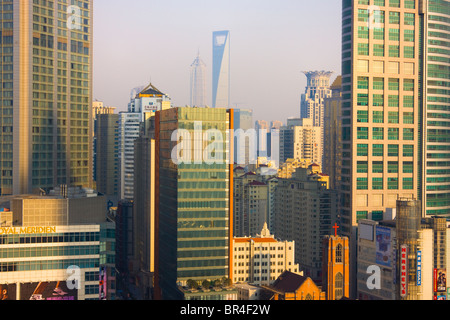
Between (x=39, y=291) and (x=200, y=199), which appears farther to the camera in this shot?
(x=200, y=199)

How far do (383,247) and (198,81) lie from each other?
89.8 m

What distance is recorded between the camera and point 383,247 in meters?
112

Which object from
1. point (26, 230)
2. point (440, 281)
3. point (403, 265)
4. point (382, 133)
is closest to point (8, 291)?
point (26, 230)

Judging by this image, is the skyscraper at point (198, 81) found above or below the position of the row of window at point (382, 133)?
above

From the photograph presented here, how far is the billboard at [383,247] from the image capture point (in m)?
110

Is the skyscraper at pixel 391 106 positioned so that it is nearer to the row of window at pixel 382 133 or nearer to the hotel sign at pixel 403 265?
the row of window at pixel 382 133

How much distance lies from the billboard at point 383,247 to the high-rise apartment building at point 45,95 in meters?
60.8

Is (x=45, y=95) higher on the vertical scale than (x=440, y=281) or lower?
higher

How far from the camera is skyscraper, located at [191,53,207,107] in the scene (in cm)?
18138

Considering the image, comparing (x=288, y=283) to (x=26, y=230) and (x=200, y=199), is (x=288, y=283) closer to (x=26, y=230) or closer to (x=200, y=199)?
(x=200, y=199)

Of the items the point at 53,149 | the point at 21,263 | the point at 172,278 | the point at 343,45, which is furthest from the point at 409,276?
the point at 53,149

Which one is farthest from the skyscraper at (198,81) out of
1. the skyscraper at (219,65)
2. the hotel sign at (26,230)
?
the hotel sign at (26,230)
